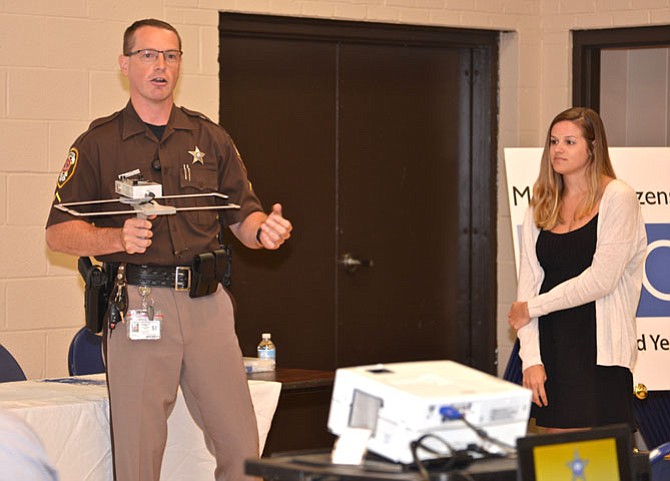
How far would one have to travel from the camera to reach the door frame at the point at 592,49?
17.9ft

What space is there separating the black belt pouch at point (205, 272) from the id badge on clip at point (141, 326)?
15 cm

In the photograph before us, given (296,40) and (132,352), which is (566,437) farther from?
(296,40)

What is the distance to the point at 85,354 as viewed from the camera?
13.2 feet

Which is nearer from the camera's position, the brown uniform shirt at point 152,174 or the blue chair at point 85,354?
the brown uniform shirt at point 152,174

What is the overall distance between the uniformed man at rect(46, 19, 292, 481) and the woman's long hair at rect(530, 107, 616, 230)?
38.6 inches

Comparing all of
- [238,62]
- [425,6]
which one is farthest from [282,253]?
[425,6]

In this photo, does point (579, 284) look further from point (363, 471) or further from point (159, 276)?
point (363, 471)

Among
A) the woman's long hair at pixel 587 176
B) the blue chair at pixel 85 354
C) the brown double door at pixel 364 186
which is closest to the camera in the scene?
the woman's long hair at pixel 587 176

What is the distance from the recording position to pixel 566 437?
6.43ft

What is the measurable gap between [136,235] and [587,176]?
157 centimetres

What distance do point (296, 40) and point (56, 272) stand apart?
5.18 ft

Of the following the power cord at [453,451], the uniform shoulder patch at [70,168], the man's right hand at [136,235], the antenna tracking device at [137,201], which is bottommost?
the power cord at [453,451]

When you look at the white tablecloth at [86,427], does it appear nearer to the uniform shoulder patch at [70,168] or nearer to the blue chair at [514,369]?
the uniform shoulder patch at [70,168]

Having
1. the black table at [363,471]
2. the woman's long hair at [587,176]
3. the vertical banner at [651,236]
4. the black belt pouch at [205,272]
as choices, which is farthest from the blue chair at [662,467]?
the vertical banner at [651,236]
